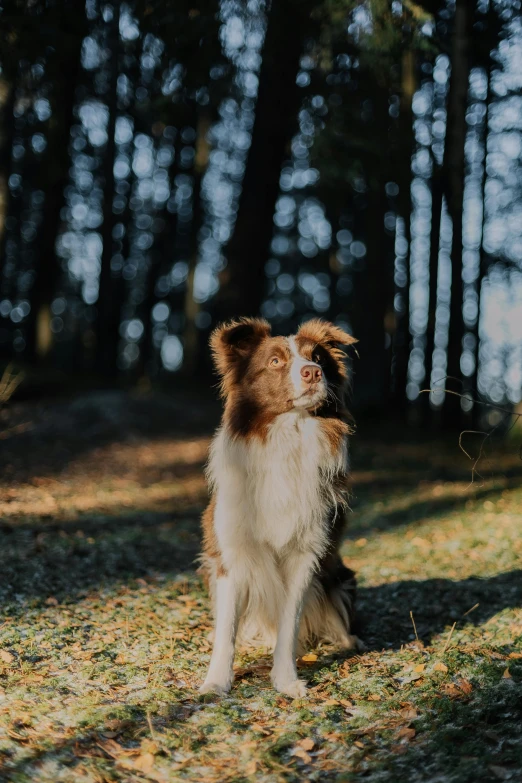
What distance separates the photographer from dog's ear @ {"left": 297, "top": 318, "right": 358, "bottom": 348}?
5238mm

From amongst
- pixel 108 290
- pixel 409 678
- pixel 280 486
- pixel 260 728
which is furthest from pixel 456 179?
pixel 260 728

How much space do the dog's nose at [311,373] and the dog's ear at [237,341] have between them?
0.60m

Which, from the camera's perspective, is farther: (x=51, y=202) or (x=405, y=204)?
(x=51, y=202)

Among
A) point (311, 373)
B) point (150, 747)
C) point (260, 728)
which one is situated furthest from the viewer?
point (311, 373)

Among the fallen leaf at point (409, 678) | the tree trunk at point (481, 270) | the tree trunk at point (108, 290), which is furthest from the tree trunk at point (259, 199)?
the fallen leaf at point (409, 678)

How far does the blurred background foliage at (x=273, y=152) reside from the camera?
403 inches

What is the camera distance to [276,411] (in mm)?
4809

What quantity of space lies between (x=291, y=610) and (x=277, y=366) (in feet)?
5.40

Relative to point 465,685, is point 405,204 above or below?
above

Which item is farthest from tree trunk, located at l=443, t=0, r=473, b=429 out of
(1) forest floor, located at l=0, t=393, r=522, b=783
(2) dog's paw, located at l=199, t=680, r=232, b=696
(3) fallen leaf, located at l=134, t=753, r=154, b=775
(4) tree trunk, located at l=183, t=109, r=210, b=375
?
(3) fallen leaf, located at l=134, t=753, r=154, b=775

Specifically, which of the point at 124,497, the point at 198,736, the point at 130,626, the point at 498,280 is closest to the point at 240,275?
the point at 124,497

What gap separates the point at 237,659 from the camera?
5.44 meters

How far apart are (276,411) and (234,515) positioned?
2.48ft

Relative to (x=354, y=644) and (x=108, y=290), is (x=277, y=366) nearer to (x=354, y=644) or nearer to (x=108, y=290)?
(x=354, y=644)
